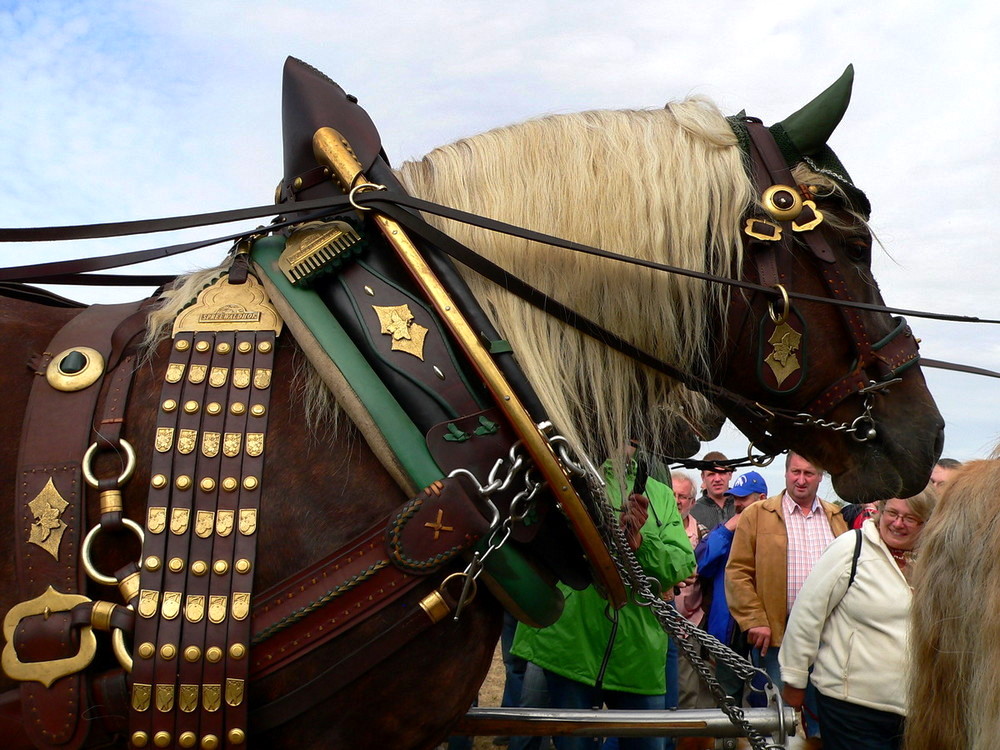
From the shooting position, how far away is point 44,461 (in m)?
1.61

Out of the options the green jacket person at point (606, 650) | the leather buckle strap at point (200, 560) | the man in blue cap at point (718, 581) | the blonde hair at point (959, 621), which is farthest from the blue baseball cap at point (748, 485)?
the leather buckle strap at point (200, 560)

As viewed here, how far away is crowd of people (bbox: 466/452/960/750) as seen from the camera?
3646 millimetres

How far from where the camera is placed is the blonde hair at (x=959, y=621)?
1.78 m

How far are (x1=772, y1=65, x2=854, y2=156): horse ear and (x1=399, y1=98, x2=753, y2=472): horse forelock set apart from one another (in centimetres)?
17

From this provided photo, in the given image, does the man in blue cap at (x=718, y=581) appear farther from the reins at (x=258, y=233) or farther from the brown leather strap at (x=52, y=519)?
the brown leather strap at (x=52, y=519)

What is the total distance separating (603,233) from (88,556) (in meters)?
1.20

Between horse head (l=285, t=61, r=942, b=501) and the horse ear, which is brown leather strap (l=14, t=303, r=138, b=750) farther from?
the horse ear

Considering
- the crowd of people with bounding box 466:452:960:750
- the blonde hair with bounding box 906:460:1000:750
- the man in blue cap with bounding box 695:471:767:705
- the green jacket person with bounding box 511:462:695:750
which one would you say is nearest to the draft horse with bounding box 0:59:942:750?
the blonde hair with bounding box 906:460:1000:750

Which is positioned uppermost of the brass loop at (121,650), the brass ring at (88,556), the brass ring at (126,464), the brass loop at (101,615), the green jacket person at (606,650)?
the brass ring at (126,464)

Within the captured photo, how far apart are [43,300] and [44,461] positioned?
633mm

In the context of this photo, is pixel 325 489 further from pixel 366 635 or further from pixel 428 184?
pixel 428 184

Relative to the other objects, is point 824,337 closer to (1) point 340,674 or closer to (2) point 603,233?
(2) point 603,233

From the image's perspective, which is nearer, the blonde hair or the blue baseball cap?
the blonde hair

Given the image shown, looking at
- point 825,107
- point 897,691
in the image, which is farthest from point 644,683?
point 825,107
